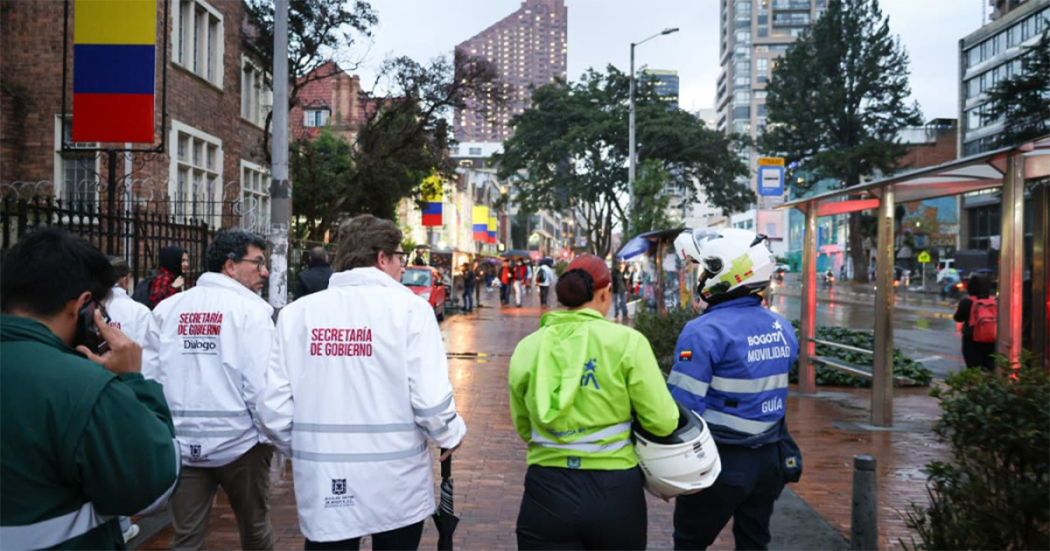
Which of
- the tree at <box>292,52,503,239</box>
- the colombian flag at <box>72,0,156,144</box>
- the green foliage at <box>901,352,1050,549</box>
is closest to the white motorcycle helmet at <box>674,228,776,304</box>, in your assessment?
the green foliage at <box>901,352,1050,549</box>

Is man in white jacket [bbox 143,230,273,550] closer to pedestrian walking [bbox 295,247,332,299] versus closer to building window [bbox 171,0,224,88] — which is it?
pedestrian walking [bbox 295,247,332,299]

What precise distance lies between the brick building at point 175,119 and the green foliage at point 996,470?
11.3 metres

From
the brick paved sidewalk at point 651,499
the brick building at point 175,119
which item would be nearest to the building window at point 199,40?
the brick building at point 175,119

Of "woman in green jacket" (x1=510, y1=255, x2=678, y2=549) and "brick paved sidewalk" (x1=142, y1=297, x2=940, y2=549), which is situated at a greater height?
"woman in green jacket" (x1=510, y1=255, x2=678, y2=549)

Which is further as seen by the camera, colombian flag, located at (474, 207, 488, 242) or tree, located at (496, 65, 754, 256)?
colombian flag, located at (474, 207, 488, 242)

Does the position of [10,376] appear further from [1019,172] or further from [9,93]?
[9,93]

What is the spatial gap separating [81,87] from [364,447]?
8.36 m

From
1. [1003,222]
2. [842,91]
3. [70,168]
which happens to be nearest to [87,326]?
[1003,222]

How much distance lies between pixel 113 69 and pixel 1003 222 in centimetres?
957

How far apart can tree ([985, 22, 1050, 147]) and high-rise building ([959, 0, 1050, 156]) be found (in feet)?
90.9

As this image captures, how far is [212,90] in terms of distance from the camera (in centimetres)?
2014

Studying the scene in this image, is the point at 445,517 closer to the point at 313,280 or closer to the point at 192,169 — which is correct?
the point at 313,280

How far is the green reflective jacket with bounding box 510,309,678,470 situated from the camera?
10.9 ft

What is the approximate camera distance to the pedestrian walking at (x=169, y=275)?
626 cm
